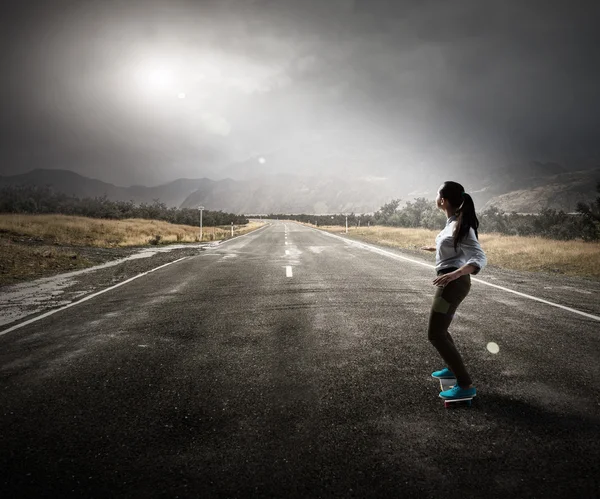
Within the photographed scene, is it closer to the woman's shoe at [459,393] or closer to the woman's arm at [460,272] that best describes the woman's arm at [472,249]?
the woman's arm at [460,272]

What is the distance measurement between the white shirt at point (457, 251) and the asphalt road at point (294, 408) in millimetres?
1190

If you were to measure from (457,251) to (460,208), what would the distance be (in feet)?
1.24

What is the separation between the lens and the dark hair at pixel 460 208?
2.90 m

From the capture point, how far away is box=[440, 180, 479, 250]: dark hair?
2.90 metres

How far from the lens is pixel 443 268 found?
10.1 feet

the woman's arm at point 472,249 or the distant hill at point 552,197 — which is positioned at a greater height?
the distant hill at point 552,197

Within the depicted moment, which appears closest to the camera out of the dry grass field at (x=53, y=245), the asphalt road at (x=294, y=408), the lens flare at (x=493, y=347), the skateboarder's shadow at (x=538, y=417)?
the asphalt road at (x=294, y=408)

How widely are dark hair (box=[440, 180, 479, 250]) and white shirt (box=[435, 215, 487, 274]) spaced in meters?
0.05

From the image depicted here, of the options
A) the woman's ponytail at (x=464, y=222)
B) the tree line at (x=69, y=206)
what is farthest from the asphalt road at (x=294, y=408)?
the tree line at (x=69, y=206)

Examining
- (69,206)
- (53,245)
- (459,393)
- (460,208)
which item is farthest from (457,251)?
(69,206)

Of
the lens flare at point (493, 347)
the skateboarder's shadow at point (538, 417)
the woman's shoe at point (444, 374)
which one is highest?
the woman's shoe at point (444, 374)

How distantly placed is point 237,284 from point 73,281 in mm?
4888

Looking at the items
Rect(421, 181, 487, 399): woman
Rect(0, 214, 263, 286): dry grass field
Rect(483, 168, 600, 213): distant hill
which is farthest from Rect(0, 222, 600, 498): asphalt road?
Rect(483, 168, 600, 213): distant hill

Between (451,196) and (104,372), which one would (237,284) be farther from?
(451,196)
